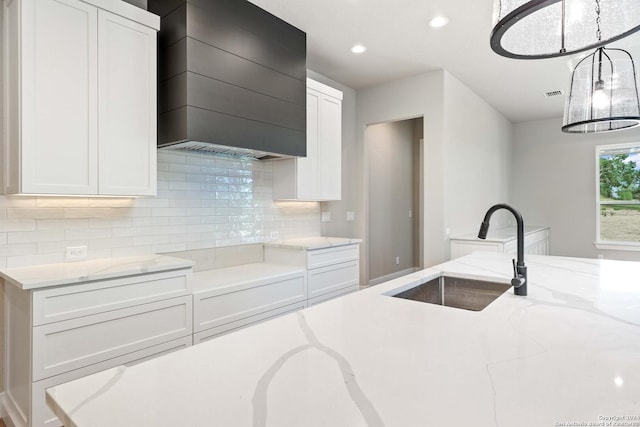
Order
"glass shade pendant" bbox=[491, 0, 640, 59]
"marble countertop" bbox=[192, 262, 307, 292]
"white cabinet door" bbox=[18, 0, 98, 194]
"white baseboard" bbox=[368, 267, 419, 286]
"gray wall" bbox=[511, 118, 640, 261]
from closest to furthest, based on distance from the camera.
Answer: "glass shade pendant" bbox=[491, 0, 640, 59] < "white cabinet door" bbox=[18, 0, 98, 194] < "marble countertop" bbox=[192, 262, 307, 292] < "white baseboard" bbox=[368, 267, 419, 286] < "gray wall" bbox=[511, 118, 640, 261]

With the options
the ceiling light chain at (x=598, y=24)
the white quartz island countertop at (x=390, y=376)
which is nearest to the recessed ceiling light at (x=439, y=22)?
the ceiling light chain at (x=598, y=24)

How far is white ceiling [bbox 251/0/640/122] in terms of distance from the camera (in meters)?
2.84

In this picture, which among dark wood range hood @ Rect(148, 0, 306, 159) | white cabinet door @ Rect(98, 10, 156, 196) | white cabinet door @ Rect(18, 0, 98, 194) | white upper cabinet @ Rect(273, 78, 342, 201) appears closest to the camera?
white cabinet door @ Rect(18, 0, 98, 194)

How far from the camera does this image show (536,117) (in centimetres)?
637

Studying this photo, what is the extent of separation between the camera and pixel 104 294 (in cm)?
192

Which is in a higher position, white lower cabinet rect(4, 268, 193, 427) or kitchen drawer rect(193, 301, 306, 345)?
white lower cabinet rect(4, 268, 193, 427)

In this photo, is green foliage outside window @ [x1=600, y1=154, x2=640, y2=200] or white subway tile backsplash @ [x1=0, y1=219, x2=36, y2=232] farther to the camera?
green foliage outside window @ [x1=600, y1=154, x2=640, y2=200]

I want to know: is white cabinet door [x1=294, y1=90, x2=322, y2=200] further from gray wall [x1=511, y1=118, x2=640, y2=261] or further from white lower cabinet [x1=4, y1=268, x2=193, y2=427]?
gray wall [x1=511, y1=118, x2=640, y2=261]

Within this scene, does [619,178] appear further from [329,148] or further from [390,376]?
[390,376]

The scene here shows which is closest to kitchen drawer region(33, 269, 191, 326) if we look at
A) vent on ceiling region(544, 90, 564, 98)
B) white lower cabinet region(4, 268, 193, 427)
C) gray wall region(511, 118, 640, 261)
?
white lower cabinet region(4, 268, 193, 427)

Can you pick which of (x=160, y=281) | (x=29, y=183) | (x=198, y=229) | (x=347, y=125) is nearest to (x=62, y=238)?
(x=29, y=183)

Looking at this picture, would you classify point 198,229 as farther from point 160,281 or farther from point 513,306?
point 513,306

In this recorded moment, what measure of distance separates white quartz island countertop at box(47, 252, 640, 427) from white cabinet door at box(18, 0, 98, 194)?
1.59m

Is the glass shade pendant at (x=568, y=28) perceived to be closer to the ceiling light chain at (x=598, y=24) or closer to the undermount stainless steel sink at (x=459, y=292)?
the ceiling light chain at (x=598, y=24)
